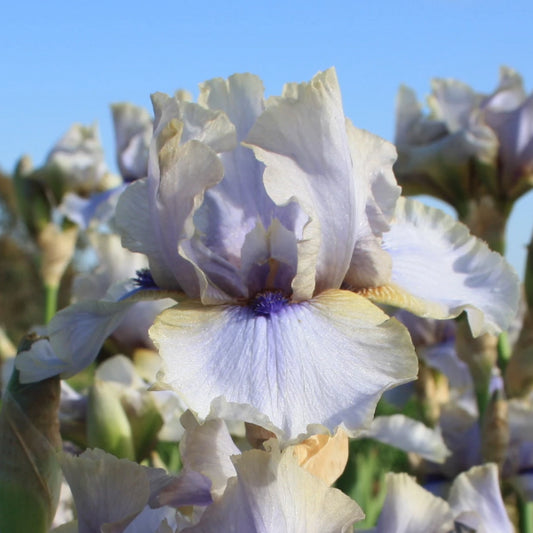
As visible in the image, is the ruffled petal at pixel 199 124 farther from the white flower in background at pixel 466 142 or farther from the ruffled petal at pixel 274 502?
the white flower in background at pixel 466 142

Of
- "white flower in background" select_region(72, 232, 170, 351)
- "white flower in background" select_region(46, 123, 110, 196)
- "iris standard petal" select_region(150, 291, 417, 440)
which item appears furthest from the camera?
"white flower in background" select_region(46, 123, 110, 196)

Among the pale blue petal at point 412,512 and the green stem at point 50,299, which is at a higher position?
the pale blue petal at point 412,512

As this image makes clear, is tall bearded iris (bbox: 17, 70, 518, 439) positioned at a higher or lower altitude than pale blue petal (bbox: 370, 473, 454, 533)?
higher

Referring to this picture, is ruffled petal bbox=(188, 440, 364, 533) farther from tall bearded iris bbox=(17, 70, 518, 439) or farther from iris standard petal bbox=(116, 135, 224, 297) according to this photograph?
iris standard petal bbox=(116, 135, 224, 297)

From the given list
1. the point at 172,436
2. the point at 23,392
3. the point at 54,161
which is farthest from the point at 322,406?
the point at 54,161

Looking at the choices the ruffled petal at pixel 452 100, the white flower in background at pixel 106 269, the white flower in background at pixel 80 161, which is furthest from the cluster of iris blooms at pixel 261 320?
the white flower in background at pixel 80 161

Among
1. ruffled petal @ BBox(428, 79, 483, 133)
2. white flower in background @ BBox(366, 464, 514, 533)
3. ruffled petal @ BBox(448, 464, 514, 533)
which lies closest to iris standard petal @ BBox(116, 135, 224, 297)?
white flower in background @ BBox(366, 464, 514, 533)

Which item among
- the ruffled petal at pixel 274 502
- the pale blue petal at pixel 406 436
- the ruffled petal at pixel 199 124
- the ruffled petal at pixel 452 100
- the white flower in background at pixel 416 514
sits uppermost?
the ruffled petal at pixel 199 124

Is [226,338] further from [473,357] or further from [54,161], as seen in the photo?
[54,161]
